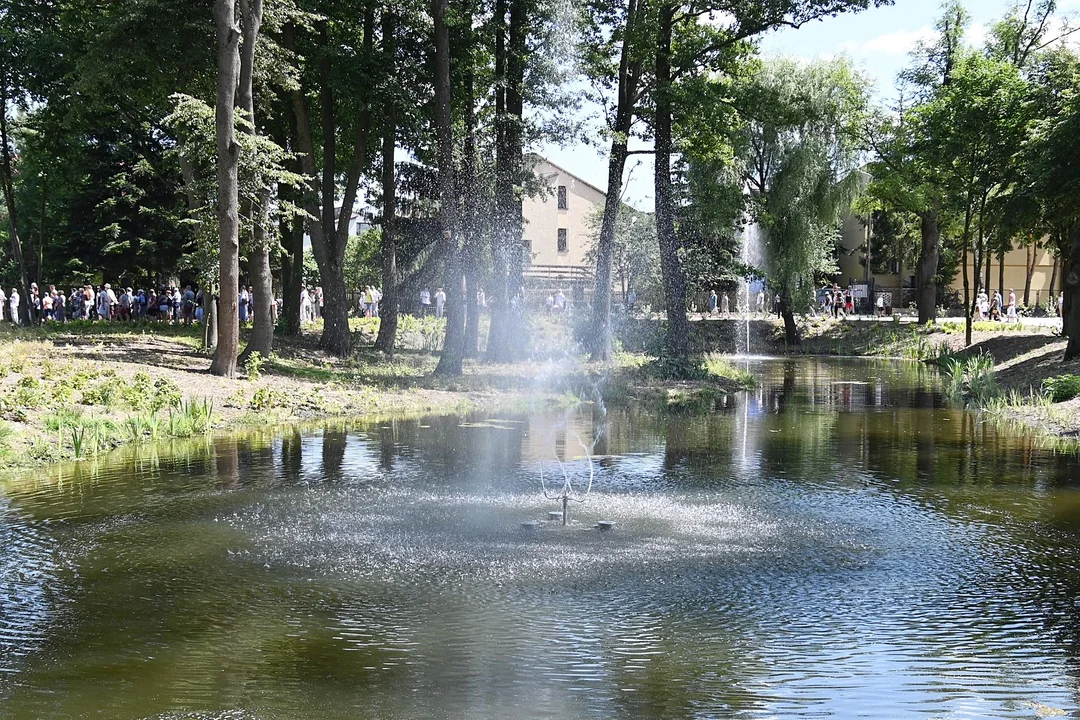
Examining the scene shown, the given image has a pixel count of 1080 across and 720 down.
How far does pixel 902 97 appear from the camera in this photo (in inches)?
1593

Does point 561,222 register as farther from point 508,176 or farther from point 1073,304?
point 1073,304

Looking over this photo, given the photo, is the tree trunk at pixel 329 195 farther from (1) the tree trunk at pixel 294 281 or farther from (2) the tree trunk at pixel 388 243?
(1) the tree trunk at pixel 294 281

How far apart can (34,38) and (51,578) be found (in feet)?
73.1

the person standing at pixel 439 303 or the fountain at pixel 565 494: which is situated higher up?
the person standing at pixel 439 303

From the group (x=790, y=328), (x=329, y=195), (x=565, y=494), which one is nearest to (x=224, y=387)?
(x=329, y=195)

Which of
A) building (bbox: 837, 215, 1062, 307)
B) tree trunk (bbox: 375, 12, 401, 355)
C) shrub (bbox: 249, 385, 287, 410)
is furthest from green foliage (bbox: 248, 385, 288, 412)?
building (bbox: 837, 215, 1062, 307)

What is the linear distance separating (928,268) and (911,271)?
94.4 feet

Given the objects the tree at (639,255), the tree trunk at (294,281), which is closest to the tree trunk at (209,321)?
the tree trunk at (294,281)

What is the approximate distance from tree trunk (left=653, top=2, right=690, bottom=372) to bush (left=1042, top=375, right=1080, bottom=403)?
30.3 ft

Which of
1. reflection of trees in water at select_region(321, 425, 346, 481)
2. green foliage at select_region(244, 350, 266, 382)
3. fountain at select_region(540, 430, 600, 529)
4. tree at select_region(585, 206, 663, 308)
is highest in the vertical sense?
tree at select_region(585, 206, 663, 308)

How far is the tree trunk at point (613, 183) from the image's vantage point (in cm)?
2664

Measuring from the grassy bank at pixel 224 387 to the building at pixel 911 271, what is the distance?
41.1 meters

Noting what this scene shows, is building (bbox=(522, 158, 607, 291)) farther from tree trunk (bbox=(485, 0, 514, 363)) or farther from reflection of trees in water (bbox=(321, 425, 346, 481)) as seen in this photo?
reflection of trees in water (bbox=(321, 425, 346, 481))

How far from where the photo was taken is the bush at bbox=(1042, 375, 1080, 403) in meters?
19.5
